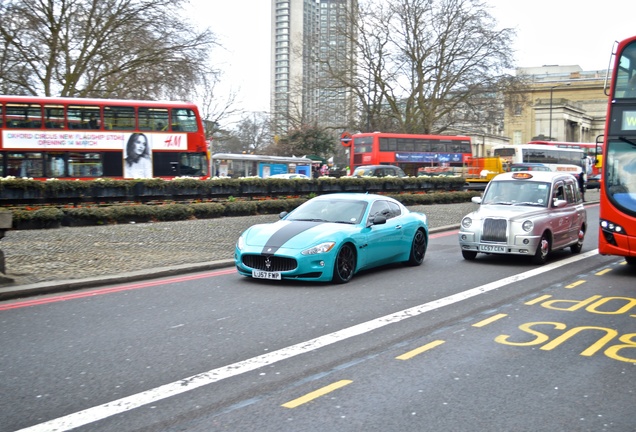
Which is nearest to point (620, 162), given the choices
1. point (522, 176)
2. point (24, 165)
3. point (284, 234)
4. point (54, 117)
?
point (522, 176)

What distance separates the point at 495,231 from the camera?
42.0 ft

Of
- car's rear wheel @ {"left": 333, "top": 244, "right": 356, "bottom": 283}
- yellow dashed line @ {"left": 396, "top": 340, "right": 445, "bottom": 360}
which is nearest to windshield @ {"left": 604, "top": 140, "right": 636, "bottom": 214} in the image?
car's rear wheel @ {"left": 333, "top": 244, "right": 356, "bottom": 283}

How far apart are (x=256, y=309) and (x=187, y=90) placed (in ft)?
94.6

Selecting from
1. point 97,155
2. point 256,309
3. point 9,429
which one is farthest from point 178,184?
point 9,429

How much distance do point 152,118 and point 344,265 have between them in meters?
18.5

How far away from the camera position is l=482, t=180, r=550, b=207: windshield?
532 inches

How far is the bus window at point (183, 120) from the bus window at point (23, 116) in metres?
5.04

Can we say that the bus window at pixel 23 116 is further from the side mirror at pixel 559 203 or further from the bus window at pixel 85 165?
the side mirror at pixel 559 203

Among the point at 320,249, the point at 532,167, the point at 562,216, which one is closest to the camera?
the point at 320,249

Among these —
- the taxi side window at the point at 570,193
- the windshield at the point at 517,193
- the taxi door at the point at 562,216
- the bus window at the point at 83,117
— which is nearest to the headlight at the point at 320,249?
the windshield at the point at 517,193

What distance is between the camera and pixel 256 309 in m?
8.48

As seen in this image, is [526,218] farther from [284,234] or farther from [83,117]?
[83,117]

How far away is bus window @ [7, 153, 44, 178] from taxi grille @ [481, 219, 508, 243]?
1828 centimetres

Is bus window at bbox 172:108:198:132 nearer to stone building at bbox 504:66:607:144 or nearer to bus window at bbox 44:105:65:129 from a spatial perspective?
bus window at bbox 44:105:65:129
